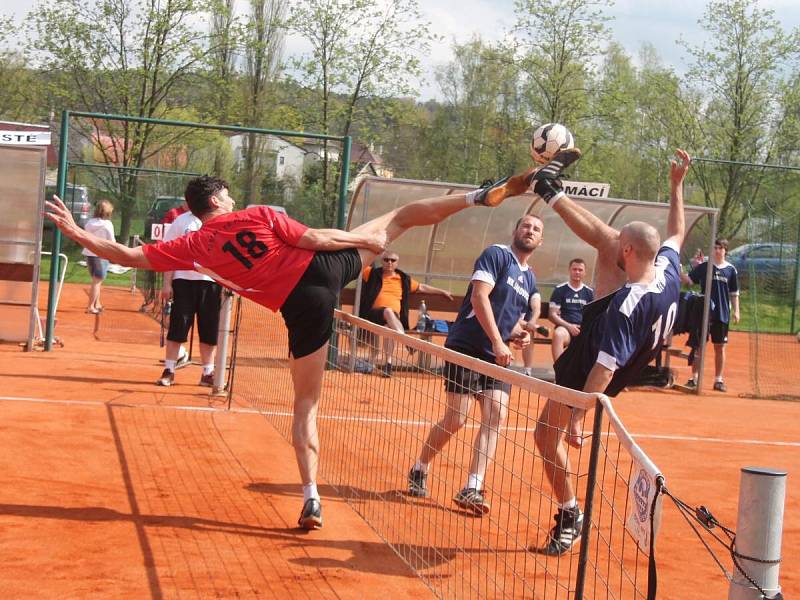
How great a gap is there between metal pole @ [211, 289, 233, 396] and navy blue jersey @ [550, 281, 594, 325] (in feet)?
17.7

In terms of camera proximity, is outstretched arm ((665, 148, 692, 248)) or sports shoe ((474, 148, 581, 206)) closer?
outstretched arm ((665, 148, 692, 248))

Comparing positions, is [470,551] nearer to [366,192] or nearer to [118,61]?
[366,192]

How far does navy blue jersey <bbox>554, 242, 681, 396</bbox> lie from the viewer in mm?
5355

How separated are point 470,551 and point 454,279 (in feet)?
36.6

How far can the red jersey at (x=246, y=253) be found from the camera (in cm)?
587

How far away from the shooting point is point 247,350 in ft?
38.5

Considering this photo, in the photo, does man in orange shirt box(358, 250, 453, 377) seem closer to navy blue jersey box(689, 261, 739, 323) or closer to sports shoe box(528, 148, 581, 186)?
navy blue jersey box(689, 261, 739, 323)

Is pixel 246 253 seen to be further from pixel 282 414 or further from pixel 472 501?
pixel 282 414

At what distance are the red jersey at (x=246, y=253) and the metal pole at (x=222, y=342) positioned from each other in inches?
173

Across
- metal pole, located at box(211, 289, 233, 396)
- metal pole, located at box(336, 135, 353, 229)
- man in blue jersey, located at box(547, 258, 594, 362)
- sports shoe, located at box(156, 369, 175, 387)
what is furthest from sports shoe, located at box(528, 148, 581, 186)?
man in blue jersey, located at box(547, 258, 594, 362)

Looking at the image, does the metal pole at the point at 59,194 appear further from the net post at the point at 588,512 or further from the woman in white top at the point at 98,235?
the net post at the point at 588,512

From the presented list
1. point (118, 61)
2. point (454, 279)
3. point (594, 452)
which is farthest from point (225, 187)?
point (118, 61)

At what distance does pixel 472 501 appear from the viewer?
19.4ft

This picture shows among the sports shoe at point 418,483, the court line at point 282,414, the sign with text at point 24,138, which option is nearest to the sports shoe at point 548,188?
the sports shoe at point 418,483
